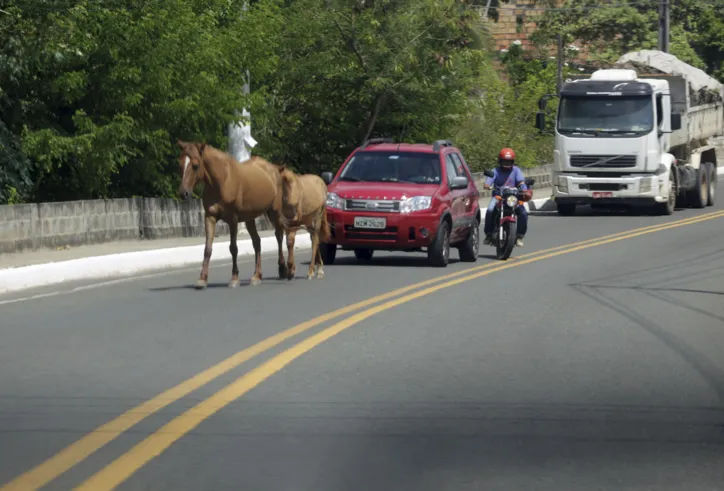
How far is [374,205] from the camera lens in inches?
807

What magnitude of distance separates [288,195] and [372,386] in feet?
28.1

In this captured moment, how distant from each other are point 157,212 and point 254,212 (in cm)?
778

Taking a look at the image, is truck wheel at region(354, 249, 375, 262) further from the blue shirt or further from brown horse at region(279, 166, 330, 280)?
brown horse at region(279, 166, 330, 280)

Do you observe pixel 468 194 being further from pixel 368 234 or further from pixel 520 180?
pixel 368 234

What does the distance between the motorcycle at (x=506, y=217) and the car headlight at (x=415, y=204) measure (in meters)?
2.05

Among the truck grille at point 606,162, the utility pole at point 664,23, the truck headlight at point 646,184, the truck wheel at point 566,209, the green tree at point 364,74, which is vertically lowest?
the truck wheel at point 566,209

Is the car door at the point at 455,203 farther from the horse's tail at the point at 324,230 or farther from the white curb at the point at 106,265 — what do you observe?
the white curb at the point at 106,265

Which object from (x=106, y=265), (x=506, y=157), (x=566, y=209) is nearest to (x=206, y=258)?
(x=106, y=265)

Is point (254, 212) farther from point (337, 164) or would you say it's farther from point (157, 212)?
point (337, 164)

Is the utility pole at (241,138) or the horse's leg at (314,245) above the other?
the utility pole at (241,138)

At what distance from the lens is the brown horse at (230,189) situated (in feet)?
56.3

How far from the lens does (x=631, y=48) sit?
66.6m

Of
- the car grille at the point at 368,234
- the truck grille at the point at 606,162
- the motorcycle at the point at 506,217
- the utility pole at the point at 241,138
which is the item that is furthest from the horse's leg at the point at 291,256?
the truck grille at the point at 606,162

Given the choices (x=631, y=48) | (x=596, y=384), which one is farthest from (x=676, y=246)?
(x=631, y=48)
